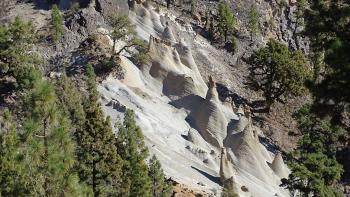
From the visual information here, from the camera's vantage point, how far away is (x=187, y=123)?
63812 millimetres

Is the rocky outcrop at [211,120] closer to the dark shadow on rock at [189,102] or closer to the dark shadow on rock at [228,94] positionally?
the dark shadow on rock at [189,102]

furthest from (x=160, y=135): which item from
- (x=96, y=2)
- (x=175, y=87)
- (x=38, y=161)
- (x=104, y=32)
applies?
(x=38, y=161)

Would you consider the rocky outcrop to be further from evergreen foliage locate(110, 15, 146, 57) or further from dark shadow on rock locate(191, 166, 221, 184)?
evergreen foliage locate(110, 15, 146, 57)

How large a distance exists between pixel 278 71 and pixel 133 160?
123ft

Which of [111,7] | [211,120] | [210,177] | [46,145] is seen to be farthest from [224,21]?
[46,145]

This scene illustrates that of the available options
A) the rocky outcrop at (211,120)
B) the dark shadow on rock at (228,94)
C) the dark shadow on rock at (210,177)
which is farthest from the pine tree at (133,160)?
the dark shadow on rock at (228,94)

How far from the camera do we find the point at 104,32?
69625 millimetres

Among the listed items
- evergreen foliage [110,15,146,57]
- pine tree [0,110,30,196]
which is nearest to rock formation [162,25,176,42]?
evergreen foliage [110,15,146,57]

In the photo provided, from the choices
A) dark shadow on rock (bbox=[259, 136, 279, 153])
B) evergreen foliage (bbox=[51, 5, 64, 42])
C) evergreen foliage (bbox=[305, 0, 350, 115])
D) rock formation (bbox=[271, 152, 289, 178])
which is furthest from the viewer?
dark shadow on rock (bbox=[259, 136, 279, 153])

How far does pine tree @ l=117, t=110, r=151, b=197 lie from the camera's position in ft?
139

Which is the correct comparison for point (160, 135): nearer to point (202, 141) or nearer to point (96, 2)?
point (202, 141)

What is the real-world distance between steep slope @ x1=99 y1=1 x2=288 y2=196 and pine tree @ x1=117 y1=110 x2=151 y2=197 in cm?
600

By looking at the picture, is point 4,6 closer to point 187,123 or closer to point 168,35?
point 168,35

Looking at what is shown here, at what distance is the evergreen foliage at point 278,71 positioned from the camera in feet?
250
